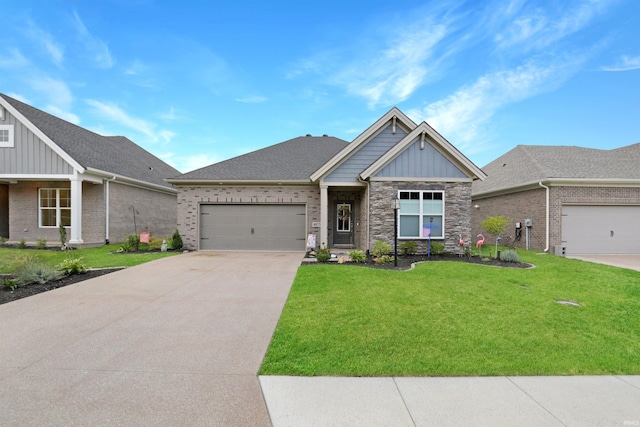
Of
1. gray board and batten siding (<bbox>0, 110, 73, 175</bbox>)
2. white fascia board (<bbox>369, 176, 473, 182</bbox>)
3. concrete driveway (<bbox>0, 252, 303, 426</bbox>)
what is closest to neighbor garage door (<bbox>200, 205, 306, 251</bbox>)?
white fascia board (<bbox>369, 176, 473, 182</bbox>)

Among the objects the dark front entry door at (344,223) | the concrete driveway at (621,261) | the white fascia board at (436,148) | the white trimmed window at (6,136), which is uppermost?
the white trimmed window at (6,136)

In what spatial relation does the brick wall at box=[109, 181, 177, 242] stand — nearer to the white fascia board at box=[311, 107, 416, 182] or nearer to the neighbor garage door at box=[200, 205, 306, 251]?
the neighbor garage door at box=[200, 205, 306, 251]

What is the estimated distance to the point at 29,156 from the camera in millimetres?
13031

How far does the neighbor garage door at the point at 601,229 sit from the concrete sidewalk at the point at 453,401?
494 inches

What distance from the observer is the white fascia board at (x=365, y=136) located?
11641 millimetres

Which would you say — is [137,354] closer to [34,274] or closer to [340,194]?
[34,274]

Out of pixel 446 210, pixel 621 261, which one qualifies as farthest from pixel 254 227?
pixel 621 261

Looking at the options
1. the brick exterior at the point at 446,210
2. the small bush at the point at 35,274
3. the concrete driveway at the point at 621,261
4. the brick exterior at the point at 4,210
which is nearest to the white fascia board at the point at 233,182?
the brick exterior at the point at 446,210

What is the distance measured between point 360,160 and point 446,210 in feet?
12.9

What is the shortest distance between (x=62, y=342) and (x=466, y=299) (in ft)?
21.5

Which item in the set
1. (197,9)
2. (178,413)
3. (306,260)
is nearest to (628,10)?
(306,260)

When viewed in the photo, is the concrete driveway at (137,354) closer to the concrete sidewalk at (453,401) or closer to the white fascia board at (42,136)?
the concrete sidewalk at (453,401)

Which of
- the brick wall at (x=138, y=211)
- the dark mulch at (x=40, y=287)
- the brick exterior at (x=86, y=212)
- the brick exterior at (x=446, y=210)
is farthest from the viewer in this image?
the brick wall at (x=138, y=211)

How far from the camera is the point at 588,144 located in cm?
1788
